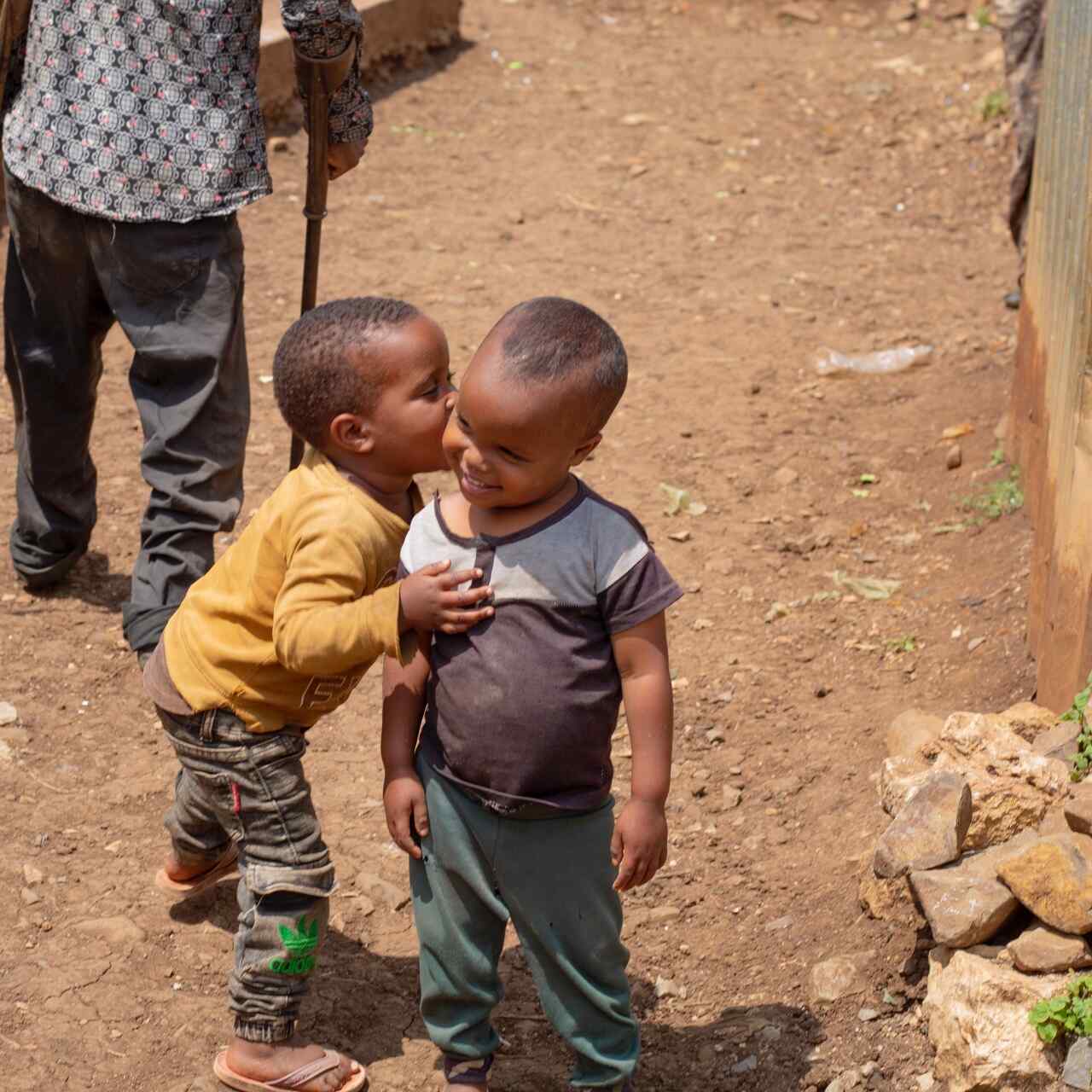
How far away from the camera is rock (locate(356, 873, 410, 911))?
3.43 m

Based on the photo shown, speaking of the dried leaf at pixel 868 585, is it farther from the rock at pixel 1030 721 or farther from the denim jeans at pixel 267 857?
the denim jeans at pixel 267 857

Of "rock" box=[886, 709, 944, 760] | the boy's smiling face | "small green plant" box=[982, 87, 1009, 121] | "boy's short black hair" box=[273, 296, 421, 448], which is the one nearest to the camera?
the boy's smiling face

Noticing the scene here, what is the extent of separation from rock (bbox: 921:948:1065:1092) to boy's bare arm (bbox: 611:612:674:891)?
0.66 m

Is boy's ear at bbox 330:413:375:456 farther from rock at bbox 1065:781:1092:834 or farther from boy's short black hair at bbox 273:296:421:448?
rock at bbox 1065:781:1092:834

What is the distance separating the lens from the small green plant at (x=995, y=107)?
337 inches

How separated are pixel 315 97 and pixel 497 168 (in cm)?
445

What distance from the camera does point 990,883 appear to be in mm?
2848

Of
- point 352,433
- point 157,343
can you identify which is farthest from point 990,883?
point 157,343

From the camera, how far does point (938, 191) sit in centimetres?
801

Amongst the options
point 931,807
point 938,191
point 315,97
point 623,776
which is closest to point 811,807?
point 623,776

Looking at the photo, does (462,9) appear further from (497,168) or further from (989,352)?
(989,352)

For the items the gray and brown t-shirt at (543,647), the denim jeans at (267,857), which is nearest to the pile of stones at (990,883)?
the gray and brown t-shirt at (543,647)

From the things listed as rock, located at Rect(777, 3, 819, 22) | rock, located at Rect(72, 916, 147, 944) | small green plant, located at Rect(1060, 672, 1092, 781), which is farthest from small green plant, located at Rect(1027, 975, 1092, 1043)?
rock, located at Rect(777, 3, 819, 22)

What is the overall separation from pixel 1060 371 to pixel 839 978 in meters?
1.83
